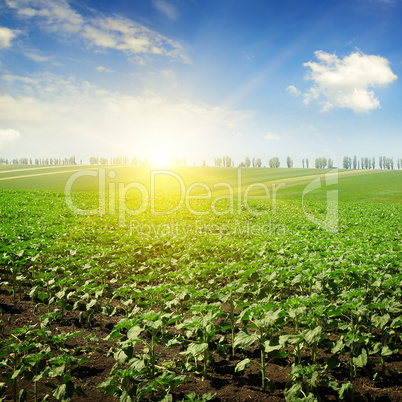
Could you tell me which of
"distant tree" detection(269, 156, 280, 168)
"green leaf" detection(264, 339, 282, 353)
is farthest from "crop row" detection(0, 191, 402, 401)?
"distant tree" detection(269, 156, 280, 168)

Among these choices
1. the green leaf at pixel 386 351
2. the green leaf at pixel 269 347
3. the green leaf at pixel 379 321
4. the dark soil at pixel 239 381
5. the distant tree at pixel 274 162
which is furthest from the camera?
the distant tree at pixel 274 162

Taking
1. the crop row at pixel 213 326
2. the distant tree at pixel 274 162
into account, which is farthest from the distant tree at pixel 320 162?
the crop row at pixel 213 326

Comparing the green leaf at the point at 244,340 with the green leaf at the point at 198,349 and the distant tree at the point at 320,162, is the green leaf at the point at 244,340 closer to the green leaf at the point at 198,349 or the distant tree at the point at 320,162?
the green leaf at the point at 198,349

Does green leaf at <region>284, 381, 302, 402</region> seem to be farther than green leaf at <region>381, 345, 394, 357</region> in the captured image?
No

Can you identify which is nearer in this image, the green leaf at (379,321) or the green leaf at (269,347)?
the green leaf at (269,347)

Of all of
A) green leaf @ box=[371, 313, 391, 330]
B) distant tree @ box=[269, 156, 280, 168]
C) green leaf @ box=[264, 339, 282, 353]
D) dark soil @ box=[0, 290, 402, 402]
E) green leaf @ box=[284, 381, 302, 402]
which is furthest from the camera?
distant tree @ box=[269, 156, 280, 168]

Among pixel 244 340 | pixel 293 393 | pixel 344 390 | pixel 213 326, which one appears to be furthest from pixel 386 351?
pixel 213 326

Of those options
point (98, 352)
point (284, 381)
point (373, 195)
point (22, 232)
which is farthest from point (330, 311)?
point (373, 195)

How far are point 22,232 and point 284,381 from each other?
1171cm

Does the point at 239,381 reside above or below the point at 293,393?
below

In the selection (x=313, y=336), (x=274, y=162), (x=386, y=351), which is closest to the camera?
(x=313, y=336)

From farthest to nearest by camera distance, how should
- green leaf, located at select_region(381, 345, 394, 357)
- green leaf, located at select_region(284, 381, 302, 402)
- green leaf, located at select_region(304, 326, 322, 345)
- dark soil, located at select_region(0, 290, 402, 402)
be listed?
green leaf, located at select_region(381, 345, 394, 357) < dark soil, located at select_region(0, 290, 402, 402) < green leaf, located at select_region(304, 326, 322, 345) < green leaf, located at select_region(284, 381, 302, 402)

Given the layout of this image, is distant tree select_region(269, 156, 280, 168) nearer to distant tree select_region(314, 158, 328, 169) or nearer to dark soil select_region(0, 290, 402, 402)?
distant tree select_region(314, 158, 328, 169)

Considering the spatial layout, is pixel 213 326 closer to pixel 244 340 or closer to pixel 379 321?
pixel 244 340
